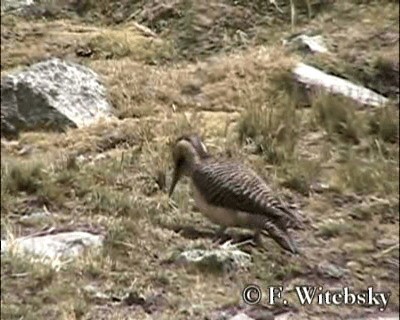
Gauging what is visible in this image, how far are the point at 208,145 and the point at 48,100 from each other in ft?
2.65

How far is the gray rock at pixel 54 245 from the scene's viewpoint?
11.0 ft

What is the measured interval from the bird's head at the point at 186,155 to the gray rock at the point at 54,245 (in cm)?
41

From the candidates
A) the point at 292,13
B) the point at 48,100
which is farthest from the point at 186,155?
the point at 292,13

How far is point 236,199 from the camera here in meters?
3.49

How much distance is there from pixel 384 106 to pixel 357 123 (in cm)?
20

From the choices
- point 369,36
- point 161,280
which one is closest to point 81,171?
point 161,280

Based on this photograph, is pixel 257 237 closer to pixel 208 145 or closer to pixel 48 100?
pixel 208 145

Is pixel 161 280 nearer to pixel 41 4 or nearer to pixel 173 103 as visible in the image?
pixel 173 103

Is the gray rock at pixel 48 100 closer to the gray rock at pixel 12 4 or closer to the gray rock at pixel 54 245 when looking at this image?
the gray rock at pixel 12 4

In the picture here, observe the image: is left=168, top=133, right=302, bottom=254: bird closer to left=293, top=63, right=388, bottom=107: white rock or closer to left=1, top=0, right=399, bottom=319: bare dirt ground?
left=1, top=0, right=399, bottom=319: bare dirt ground

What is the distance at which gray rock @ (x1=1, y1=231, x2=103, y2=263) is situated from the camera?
336 cm

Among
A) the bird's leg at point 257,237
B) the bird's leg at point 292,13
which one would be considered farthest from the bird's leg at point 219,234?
the bird's leg at point 292,13

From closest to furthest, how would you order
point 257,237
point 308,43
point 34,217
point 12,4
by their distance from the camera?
point 257,237 → point 34,217 → point 308,43 → point 12,4

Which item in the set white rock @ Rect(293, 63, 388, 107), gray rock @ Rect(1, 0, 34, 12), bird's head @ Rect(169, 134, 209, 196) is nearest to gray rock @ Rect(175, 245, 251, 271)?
bird's head @ Rect(169, 134, 209, 196)
